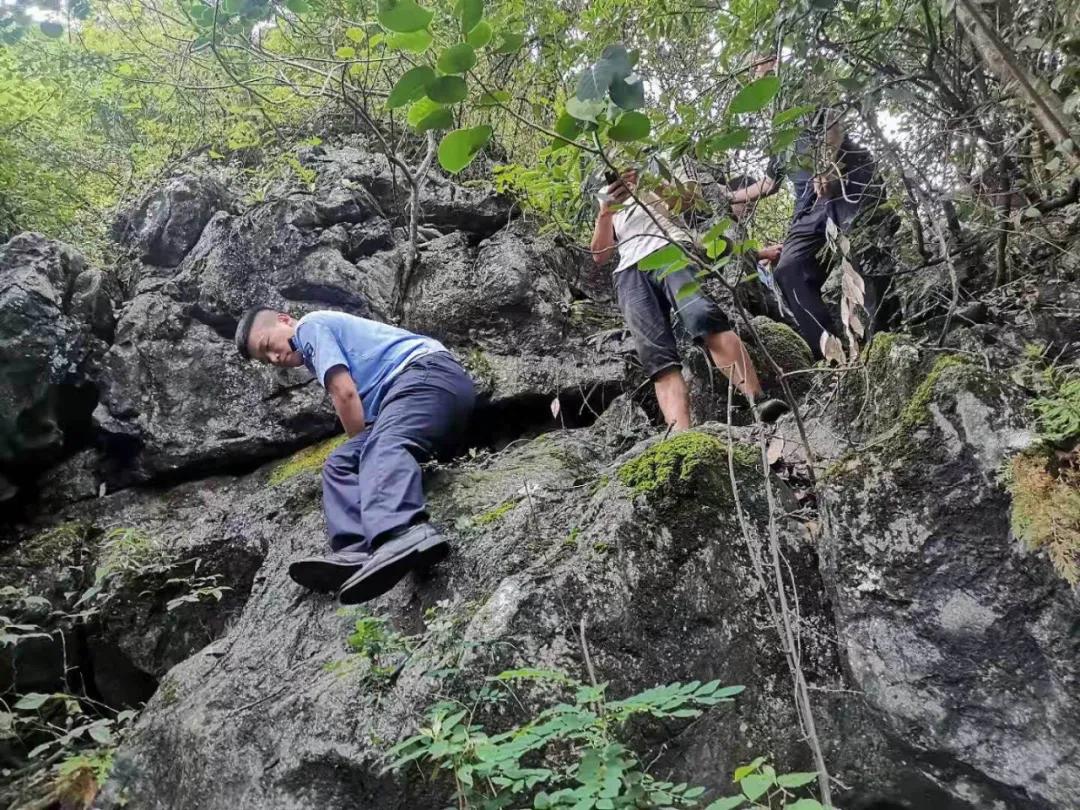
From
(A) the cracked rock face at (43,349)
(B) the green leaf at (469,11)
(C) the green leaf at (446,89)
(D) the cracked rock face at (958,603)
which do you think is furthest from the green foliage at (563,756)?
(A) the cracked rock face at (43,349)

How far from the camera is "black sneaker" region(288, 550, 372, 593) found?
3.03 m

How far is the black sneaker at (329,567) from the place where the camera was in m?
3.03

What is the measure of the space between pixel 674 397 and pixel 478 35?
2.60 meters

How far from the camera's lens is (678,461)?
8.76ft

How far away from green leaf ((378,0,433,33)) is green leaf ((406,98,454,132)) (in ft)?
0.54

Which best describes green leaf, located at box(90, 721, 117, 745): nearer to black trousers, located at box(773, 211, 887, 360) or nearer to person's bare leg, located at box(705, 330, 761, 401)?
person's bare leg, located at box(705, 330, 761, 401)

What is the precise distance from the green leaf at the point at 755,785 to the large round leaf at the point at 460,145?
1275mm

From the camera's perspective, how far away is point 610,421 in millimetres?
4688

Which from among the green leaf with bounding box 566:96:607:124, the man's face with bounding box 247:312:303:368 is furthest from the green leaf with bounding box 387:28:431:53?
the man's face with bounding box 247:312:303:368

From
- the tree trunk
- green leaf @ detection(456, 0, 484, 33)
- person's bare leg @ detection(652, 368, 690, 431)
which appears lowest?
person's bare leg @ detection(652, 368, 690, 431)

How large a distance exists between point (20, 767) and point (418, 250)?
4252 millimetres

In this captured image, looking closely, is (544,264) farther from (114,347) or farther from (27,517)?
(27,517)

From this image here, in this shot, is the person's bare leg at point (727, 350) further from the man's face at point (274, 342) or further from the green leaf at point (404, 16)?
the green leaf at point (404, 16)

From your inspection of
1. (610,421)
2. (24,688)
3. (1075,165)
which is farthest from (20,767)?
(1075,165)
